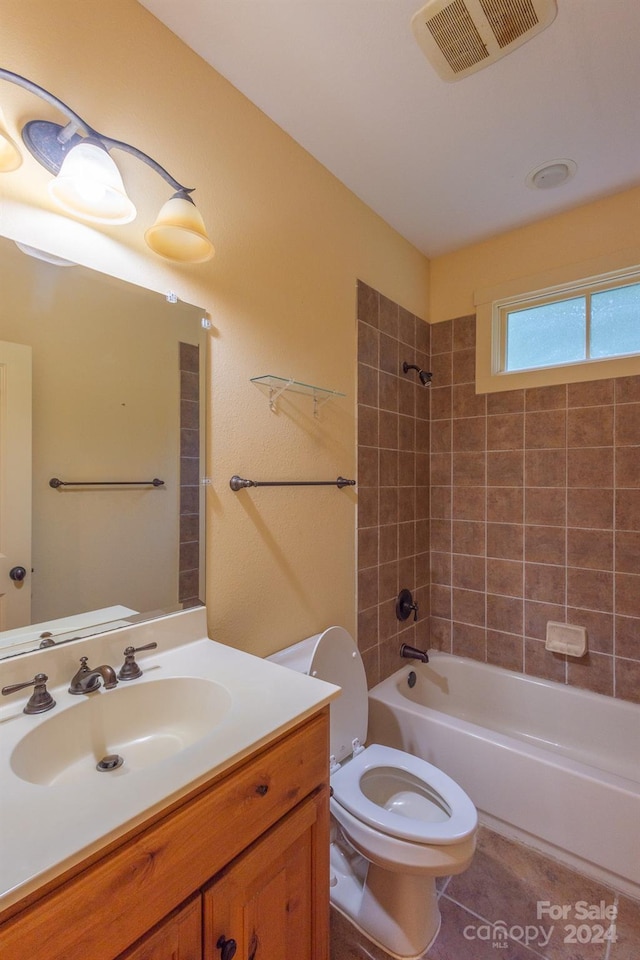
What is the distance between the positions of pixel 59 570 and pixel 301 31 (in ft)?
5.34

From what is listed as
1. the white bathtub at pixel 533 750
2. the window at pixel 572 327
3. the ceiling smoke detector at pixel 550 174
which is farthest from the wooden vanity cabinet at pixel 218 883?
the ceiling smoke detector at pixel 550 174

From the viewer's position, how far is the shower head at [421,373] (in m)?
2.23

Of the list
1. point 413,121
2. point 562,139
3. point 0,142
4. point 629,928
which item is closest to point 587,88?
point 562,139

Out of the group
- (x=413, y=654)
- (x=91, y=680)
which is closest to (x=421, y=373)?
(x=413, y=654)

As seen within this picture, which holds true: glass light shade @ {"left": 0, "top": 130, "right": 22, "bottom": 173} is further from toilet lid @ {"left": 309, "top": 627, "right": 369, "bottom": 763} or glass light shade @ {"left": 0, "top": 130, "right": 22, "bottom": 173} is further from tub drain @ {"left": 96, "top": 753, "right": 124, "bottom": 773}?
toilet lid @ {"left": 309, "top": 627, "right": 369, "bottom": 763}

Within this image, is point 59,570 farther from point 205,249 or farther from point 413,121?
point 413,121

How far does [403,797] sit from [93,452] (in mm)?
1521

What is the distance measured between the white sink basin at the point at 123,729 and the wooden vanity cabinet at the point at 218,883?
0.61 ft

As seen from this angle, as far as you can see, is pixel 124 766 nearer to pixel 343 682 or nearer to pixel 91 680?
pixel 91 680

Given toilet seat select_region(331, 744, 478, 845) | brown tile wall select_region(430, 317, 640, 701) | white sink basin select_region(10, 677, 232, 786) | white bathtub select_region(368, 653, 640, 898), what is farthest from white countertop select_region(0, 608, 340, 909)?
brown tile wall select_region(430, 317, 640, 701)

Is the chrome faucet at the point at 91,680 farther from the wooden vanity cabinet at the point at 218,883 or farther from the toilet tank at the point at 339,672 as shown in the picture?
the toilet tank at the point at 339,672

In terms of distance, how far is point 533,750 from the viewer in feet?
5.38

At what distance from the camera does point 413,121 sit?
1.53m

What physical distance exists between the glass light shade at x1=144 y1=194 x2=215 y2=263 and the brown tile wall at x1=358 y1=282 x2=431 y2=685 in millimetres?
932
